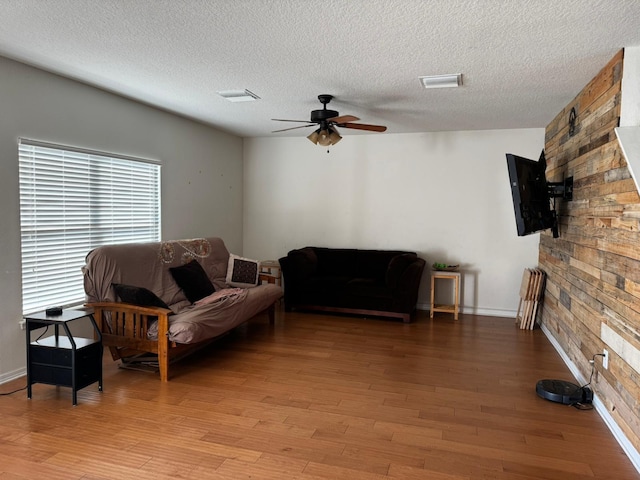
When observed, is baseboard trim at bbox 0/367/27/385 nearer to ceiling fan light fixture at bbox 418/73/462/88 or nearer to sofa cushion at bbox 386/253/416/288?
sofa cushion at bbox 386/253/416/288

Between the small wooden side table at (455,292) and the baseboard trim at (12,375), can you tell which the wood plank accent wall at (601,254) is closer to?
the small wooden side table at (455,292)

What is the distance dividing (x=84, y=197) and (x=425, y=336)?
370 centimetres

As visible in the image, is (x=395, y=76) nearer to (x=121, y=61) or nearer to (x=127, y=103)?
(x=121, y=61)

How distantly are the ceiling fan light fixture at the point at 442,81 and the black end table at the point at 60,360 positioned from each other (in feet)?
10.4

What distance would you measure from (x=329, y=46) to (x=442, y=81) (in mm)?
1206

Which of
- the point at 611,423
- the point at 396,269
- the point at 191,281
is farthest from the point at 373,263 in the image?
the point at 611,423

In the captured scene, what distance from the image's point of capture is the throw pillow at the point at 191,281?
441 cm

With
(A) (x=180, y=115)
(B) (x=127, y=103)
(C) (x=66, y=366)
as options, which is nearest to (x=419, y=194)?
(A) (x=180, y=115)

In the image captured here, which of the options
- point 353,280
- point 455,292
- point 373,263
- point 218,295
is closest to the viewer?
point 218,295

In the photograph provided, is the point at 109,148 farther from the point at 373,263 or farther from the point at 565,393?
the point at 565,393

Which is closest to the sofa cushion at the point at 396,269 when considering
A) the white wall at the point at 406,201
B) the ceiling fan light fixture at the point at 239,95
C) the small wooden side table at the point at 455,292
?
the small wooden side table at the point at 455,292

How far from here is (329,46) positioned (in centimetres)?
300

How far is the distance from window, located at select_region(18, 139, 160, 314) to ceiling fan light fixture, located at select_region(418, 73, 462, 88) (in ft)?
9.87

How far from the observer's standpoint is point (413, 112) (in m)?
4.95
